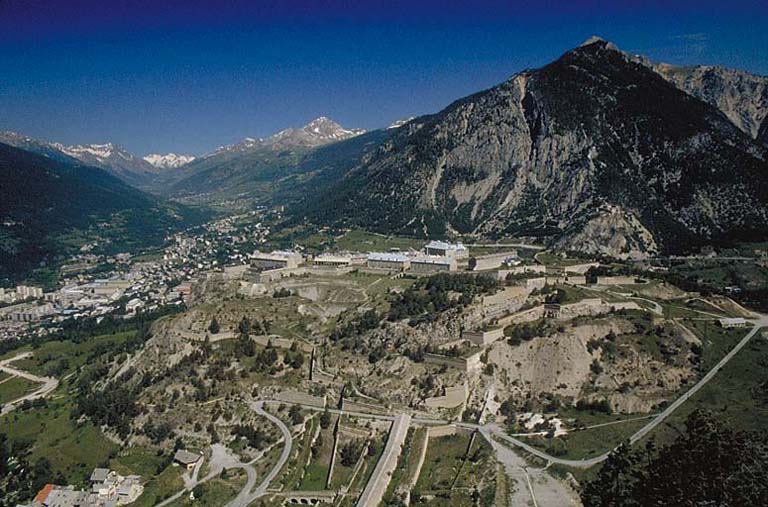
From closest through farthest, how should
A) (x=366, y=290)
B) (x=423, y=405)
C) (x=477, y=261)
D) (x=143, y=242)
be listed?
Answer: (x=423, y=405) → (x=366, y=290) → (x=477, y=261) → (x=143, y=242)

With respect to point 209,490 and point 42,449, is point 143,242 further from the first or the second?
Result: point 209,490

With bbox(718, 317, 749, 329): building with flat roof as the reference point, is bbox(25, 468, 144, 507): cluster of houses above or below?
below

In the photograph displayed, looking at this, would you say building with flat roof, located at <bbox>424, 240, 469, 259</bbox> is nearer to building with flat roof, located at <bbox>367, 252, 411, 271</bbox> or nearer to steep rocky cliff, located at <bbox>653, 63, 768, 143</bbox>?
building with flat roof, located at <bbox>367, 252, 411, 271</bbox>

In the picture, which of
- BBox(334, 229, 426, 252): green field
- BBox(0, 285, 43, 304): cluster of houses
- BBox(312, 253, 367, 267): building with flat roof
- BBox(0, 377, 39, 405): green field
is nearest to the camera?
BBox(0, 377, 39, 405): green field

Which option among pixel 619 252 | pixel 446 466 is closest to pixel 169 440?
pixel 446 466

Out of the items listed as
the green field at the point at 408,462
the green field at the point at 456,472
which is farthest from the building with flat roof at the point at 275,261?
the green field at the point at 456,472

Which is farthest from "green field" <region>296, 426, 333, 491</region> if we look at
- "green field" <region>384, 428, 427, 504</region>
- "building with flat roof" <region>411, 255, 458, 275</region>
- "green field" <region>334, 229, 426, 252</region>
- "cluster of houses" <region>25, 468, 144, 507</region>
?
"green field" <region>334, 229, 426, 252</region>

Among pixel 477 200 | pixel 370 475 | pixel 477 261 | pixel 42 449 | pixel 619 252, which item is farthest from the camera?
pixel 477 200
